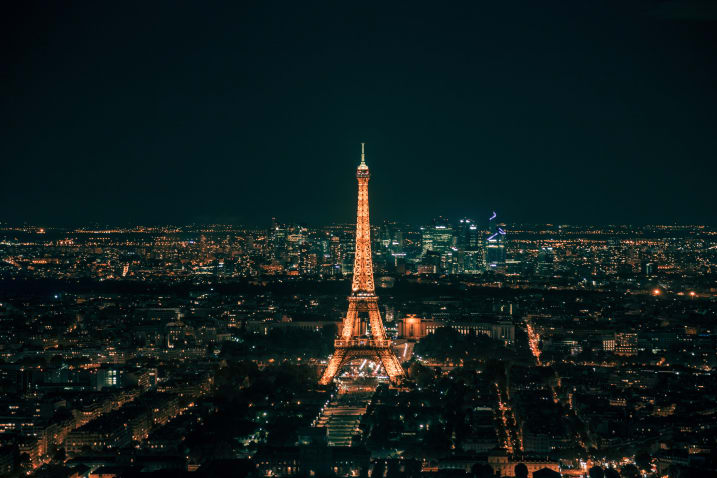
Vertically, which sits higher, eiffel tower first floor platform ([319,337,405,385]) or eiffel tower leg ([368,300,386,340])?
eiffel tower leg ([368,300,386,340])

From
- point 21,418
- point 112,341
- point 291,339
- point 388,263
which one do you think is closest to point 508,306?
point 291,339

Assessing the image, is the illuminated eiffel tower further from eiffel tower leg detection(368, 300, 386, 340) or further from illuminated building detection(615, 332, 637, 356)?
illuminated building detection(615, 332, 637, 356)

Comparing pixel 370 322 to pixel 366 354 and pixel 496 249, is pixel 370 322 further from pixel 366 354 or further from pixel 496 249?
pixel 496 249

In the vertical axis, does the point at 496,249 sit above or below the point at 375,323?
above

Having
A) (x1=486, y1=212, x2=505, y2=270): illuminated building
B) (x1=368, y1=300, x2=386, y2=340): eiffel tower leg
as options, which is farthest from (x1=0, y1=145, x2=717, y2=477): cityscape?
(x1=486, y1=212, x2=505, y2=270): illuminated building

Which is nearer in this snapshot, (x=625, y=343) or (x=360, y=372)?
(x=360, y=372)

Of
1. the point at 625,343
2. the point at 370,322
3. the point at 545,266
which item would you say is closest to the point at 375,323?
the point at 370,322

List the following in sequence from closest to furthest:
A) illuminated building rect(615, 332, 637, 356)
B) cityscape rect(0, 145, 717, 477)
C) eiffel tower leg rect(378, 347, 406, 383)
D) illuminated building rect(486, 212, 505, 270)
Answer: cityscape rect(0, 145, 717, 477)
eiffel tower leg rect(378, 347, 406, 383)
illuminated building rect(615, 332, 637, 356)
illuminated building rect(486, 212, 505, 270)

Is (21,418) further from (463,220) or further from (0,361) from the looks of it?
(463,220)

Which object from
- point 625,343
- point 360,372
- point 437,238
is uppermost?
point 437,238
